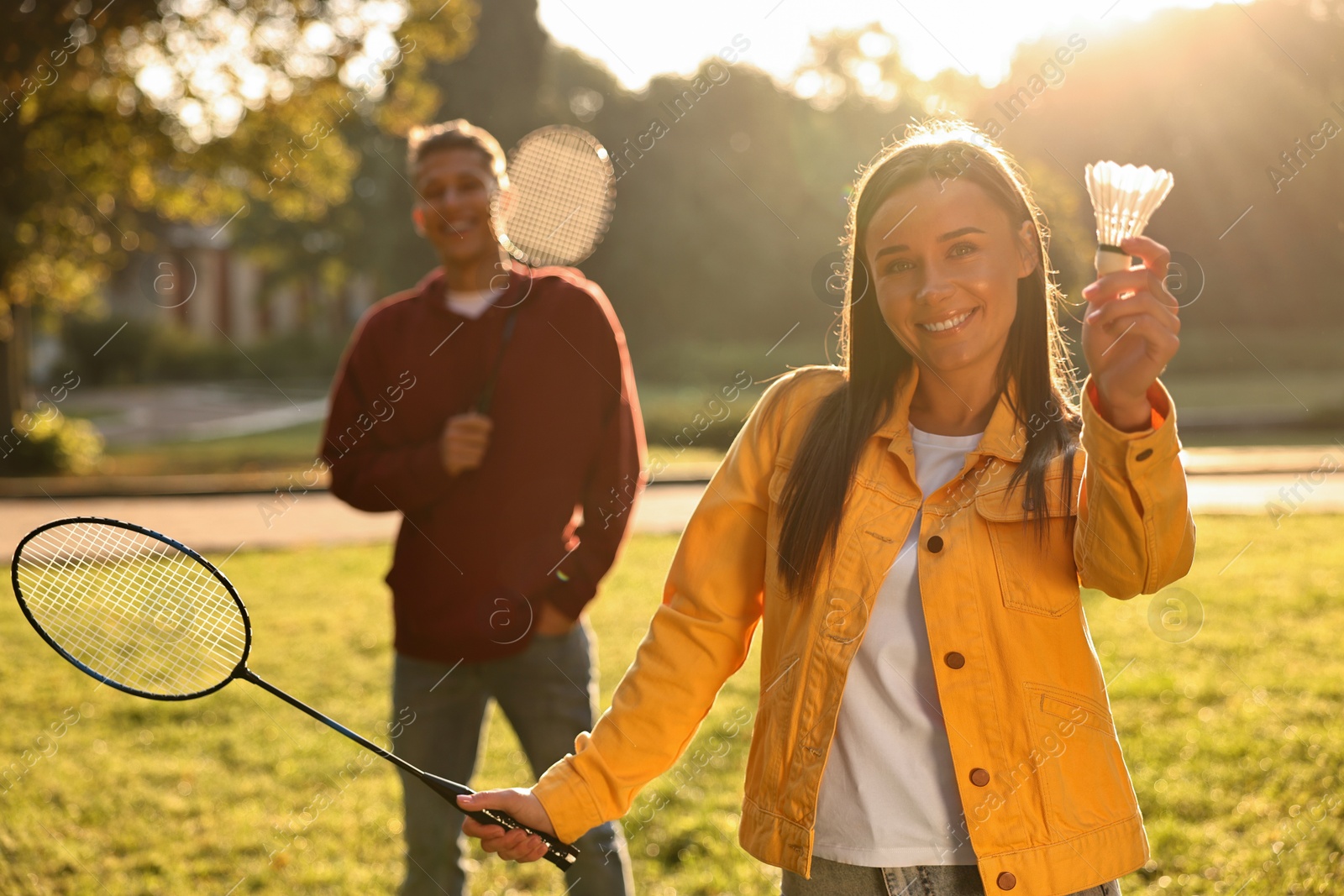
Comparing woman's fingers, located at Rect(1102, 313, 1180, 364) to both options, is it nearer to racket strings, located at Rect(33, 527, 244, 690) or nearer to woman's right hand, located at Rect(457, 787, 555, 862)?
woman's right hand, located at Rect(457, 787, 555, 862)

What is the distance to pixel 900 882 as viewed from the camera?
175 centimetres

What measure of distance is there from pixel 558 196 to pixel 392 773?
284 centimetres

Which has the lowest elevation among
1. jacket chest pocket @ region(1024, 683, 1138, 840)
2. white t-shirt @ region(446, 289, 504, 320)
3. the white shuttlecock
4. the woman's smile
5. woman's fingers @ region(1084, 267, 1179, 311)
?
jacket chest pocket @ region(1024, 683, 1138, 840)

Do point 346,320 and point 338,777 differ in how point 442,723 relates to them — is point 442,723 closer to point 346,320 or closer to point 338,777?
point 338,777

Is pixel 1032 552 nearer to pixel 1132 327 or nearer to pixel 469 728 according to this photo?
pixel 1132 327

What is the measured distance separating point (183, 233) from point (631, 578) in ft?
123

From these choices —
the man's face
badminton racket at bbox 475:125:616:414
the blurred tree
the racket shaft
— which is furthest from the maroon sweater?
the blurred tree

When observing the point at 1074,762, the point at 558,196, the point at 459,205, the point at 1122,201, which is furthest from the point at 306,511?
the point at 1122,201

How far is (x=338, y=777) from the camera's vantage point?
5090 millimetres

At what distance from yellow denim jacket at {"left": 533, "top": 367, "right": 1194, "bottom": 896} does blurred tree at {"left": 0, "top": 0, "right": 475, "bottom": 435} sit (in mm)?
13324

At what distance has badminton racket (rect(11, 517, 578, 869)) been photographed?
198 centimetres

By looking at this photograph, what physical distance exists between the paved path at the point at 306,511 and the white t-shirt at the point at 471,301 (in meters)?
7.06

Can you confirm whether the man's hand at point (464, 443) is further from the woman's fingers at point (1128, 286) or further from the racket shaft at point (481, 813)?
the woman's fingers at point (1128, 286)

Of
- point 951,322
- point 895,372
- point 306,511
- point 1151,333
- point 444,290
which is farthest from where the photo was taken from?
point 306,511
